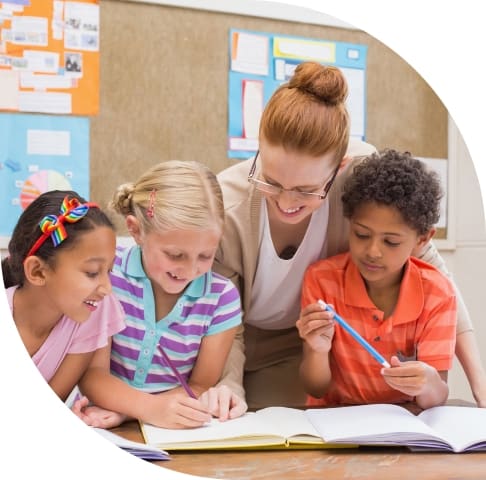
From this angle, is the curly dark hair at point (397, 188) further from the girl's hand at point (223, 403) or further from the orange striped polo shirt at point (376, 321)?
the girl's hand at point (223, 403)

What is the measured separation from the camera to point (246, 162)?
101cm

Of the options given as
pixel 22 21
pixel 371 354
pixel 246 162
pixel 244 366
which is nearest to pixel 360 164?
pixel 246 162

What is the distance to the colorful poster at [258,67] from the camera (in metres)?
1.01

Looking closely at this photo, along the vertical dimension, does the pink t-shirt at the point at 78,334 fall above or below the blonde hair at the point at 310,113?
below

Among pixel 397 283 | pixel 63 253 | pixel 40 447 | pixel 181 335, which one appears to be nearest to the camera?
pixel 40 447

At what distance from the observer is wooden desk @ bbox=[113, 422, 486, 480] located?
74cm

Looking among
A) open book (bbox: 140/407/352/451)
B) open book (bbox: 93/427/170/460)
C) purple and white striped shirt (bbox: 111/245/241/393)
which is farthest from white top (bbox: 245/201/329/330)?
open book (bbox: 93/427/170/460)

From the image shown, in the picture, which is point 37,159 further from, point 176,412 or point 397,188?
point 397,188

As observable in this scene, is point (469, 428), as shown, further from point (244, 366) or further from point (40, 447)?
point (40, 447)

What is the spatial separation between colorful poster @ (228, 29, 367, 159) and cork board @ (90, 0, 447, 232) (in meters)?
0.01

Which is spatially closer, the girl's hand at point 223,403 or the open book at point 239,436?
the open book at point 239,436

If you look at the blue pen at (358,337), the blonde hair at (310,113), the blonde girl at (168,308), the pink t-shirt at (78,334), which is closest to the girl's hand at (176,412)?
the blonde girl at (168,308)

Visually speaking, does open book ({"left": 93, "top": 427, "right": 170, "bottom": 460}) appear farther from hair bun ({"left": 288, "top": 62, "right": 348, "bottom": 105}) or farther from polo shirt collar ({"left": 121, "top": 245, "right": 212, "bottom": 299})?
hair bun ({"left": 288, "top": 62, "right": 348, "bottom": 105})

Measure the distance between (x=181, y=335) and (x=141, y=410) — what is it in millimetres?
131
